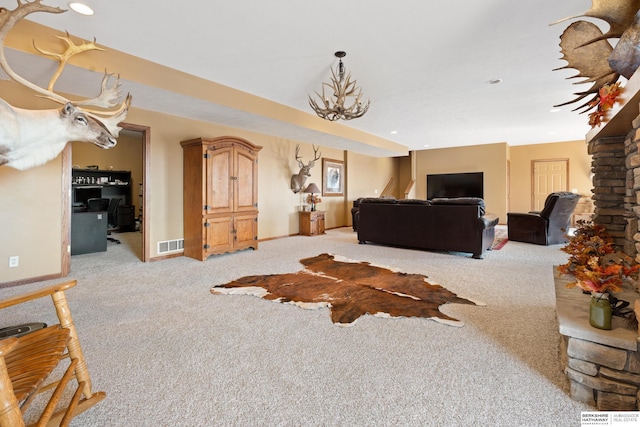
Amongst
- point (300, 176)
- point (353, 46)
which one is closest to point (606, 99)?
point (353, 46)

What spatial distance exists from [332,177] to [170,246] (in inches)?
181

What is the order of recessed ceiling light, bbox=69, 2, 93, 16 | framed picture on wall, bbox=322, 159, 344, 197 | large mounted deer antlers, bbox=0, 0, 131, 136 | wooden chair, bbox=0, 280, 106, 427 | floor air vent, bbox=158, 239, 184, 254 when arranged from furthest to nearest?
framed picture on wall, bbox=322, 159, 344, 197, floor air vent, bbox=158, 239, 184, 254, recessed ceiling light, bbox=69, 2, 93, 16, large mounted deer antlers, bbox=0, 0, 131, 136, wooden chair, bbox=0, 280, 106, 427

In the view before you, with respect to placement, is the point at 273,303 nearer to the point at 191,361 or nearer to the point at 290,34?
the point at 191,361

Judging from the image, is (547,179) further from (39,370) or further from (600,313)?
(39,370)

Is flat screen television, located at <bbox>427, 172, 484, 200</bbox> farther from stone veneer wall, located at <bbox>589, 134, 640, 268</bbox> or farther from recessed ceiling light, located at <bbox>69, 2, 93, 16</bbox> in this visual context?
recessed ceiling light, located at <bbox>69, 2, 93, 16</bbox>

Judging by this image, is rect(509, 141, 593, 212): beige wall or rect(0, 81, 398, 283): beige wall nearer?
rect(0, 81, 398, 283): beige wall

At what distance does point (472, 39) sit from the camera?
3.04 m

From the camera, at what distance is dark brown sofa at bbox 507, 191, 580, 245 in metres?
5.38

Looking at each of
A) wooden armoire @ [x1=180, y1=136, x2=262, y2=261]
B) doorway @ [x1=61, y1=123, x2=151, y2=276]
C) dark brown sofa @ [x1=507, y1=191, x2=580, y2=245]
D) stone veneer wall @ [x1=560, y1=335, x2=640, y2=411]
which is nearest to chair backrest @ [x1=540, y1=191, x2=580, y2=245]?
dark brown sofa @ [x1=507, y1=191, x2=580, y2=245]

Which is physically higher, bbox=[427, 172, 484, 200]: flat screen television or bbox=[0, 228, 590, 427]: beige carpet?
bbox=[427, 172, 484, 200]: flat screen television

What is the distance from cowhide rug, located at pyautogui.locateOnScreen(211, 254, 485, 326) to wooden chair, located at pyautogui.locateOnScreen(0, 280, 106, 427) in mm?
1604

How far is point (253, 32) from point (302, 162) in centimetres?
443

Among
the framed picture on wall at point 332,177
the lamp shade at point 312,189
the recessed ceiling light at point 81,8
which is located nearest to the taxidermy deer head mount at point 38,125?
the recessed ceiling light at point 81,8

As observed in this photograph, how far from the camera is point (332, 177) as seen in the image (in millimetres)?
8211
